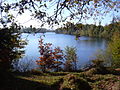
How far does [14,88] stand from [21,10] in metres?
2.97

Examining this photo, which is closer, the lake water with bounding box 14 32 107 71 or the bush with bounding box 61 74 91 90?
the bush with bounding box 61 74 91 90

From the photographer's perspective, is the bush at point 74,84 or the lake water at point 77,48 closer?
the bush at point 74,84

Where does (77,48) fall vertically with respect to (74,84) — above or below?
below

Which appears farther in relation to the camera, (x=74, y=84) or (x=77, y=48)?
(x=77, y=48)

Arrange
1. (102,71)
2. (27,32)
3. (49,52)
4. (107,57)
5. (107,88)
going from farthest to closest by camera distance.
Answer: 1. (107,57)
2. (49,52)
3. (102,71)
4. (107,88)
5. (27,32)

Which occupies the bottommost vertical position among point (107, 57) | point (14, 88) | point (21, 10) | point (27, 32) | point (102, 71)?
point (107, 57)

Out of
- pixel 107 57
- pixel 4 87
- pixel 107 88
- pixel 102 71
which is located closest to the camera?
pixel 4 87

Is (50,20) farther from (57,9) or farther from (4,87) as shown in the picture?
(4,87)

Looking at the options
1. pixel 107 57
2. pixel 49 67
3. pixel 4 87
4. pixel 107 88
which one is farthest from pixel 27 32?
pixel 107 57

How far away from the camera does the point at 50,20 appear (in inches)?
120

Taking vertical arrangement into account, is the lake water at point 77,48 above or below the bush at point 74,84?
below

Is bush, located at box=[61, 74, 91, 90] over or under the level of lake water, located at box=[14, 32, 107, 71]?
over

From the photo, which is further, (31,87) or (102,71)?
(102,71)

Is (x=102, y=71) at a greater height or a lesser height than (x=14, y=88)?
lesser
